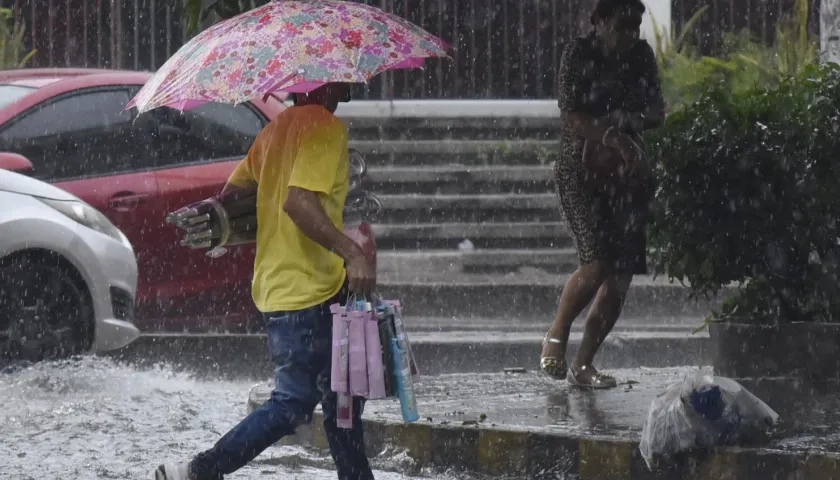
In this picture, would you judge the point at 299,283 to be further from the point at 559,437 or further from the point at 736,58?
the point at 736,58

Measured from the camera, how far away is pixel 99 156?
10.4m

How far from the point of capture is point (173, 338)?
33.0 ft

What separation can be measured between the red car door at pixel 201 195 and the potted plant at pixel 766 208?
356 cm

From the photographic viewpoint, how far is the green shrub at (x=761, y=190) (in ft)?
25.0

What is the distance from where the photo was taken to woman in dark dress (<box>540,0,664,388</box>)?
292 inches

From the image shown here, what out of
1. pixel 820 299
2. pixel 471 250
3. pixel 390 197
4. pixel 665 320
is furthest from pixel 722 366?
pixel 390 197

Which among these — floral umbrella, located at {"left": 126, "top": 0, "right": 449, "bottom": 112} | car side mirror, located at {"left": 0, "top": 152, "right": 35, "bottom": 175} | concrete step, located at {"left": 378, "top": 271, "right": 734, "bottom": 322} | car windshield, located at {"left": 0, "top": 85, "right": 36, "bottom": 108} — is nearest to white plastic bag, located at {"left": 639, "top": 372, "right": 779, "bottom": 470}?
floral umbrella, located at {"left": 126, "top": 0, "right": 449, "bottom": 112}

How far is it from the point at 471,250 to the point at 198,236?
321 inches

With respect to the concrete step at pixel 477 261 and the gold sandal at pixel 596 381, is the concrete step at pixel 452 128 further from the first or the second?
the gold sandal at pixel 596 381

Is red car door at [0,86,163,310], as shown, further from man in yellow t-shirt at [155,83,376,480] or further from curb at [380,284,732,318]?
man in yellow t-shirt at [155,83,376,480]

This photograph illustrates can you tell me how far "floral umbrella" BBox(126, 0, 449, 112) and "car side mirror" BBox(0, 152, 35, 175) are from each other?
12.3ft

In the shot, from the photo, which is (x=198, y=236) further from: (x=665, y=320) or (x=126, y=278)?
(x=665, y=320)

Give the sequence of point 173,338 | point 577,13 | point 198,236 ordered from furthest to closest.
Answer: point 577,13
point 173,338
point 198,236

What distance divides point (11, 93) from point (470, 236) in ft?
15.4
